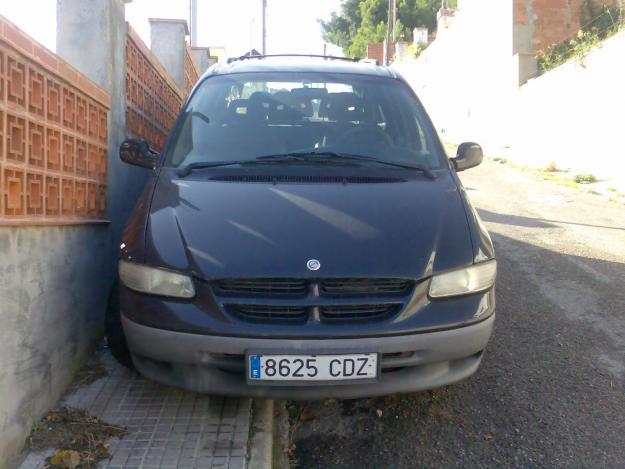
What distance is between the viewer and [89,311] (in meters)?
3.79

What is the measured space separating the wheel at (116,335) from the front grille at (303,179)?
88 centimetres

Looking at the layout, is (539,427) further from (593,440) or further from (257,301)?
(257,301)

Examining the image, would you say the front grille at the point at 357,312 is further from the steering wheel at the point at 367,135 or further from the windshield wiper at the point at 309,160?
the steering wheel at the point at 367,135

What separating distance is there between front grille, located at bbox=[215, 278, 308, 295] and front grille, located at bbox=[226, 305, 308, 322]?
63 mm

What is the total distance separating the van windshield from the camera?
150 inches

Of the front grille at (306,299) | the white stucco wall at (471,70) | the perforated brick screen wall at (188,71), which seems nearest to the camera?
the front grille at (306,299)

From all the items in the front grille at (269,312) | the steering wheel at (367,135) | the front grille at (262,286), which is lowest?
the front grille at (269,312)

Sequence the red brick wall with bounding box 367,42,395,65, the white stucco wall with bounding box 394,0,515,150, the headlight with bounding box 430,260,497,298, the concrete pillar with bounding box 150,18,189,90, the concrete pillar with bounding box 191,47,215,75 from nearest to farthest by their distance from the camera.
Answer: the headlight with bounding box 430,260,497,298 < the concrete pillar with bounding box 150,18,189,90 < the concrete pillar with bounding box 191,47,215,75 < the white stucco wall with bounding box 394,0,515,150 < the red brick wall with bounding box 367,42,395,65

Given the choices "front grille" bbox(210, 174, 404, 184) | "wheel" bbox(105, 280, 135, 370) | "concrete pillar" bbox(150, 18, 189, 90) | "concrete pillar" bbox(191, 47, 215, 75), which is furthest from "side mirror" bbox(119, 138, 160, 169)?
"concrete pillar" bbox(191, 47, 215, 75)

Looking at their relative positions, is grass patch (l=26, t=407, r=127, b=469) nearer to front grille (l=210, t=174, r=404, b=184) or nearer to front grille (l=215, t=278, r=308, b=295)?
front grille (l=215, t=278, r=308, b=295)

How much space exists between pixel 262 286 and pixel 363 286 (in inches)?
17.7

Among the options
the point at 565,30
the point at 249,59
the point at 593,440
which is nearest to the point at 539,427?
the point at 593,440

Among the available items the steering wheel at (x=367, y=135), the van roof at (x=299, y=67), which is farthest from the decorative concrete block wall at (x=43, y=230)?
the steering wheel at (x=367, y=135)

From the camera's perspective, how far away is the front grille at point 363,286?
2783 mm
